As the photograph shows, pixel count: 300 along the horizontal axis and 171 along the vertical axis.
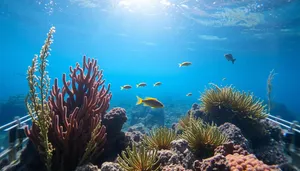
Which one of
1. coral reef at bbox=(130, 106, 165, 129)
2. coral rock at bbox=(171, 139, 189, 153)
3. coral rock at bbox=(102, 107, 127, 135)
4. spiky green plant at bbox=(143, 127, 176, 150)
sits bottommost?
coral rock at bbox=(171, 139, 189, 153)

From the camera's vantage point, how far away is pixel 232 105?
6957 millimetres

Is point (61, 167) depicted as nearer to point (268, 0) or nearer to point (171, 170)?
point (171, 170)

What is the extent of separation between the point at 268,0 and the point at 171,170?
19.3 metres

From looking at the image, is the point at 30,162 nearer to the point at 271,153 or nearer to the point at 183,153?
the point at 183,153

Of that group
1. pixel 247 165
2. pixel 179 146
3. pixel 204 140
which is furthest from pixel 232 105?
pixel 247 165

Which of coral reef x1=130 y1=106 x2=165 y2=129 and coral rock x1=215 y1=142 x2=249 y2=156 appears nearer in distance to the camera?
coral rock x1=215 y1=142 x2=249 y2=156

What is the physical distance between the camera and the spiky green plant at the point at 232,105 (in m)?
6.79

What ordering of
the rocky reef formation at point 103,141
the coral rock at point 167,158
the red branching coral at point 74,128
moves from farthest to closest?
the red branching coral at point 74,128 < the coral rock at point 167,158 < the rocky reef formation at point 103,141

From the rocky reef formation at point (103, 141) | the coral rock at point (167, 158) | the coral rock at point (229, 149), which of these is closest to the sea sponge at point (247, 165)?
the rocky reef formation at point (103, 141)

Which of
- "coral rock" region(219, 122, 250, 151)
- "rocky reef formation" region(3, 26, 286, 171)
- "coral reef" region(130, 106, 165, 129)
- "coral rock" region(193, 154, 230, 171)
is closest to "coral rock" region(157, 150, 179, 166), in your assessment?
"rocky reef formation" region(3, 26, 286, 171)

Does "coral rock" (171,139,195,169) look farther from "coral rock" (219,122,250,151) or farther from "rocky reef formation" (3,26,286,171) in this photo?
"coral rock" (219,122,250,151)

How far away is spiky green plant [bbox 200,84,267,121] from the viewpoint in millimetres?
6785

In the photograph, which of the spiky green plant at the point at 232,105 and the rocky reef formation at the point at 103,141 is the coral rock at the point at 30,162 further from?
the spiky green plant at the point at 232,105

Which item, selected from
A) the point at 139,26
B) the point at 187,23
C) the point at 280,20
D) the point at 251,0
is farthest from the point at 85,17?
the point at 280,20
